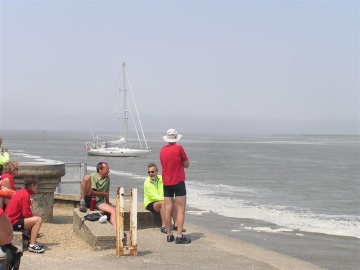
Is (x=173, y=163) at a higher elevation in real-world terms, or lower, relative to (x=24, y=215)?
higher

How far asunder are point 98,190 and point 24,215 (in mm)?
1890

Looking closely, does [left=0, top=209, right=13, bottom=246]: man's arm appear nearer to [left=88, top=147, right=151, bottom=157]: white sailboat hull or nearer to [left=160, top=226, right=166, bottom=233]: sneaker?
[left=160, top=226, right=166, bottom=233]: sneaker

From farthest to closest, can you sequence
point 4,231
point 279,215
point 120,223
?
point 279,215 → point 120,223 → point 4,231

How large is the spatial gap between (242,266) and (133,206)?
163 centimetres

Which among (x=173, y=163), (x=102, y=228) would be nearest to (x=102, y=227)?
(x=102, y=228)

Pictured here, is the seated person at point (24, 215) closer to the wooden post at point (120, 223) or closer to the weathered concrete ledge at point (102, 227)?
the weathered concrete ledge at point (102, 227)

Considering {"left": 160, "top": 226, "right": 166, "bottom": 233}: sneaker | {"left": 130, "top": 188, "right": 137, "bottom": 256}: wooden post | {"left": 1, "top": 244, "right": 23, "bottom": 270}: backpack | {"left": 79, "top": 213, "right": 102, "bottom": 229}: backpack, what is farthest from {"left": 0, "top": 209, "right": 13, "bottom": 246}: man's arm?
{"left": 160, "top": 226, "right": 166, "bottom": 233}: sneaker

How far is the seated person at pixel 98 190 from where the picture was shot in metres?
9.62

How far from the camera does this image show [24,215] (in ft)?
26.9

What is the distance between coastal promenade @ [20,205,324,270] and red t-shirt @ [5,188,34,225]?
50 centimetres

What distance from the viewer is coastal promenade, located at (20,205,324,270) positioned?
7498mm

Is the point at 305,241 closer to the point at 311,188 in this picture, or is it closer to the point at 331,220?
the point at 331,220

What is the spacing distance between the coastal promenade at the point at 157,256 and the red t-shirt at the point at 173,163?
99cm

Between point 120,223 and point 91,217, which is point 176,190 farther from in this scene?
point 91,217
